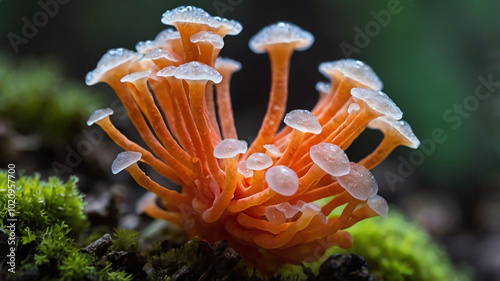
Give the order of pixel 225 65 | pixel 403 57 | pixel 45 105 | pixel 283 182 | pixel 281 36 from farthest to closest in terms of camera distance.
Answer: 1. pixel 403 57
2. pixel 45 105
3. pixel 225 65
4. pixel 281 36
5. pixel 283 182

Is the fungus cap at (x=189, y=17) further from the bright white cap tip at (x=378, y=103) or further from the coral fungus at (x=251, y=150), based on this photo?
the bright white cap tip at (x=378, y=103)

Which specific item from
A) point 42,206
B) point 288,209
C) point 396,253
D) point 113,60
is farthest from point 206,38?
point 396,253

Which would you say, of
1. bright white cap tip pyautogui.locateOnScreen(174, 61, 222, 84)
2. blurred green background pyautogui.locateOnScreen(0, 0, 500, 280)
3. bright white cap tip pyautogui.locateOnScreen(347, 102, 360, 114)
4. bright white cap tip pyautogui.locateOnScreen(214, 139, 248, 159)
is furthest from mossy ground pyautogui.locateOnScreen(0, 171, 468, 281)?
blurred green background pyautogui.locateOnScreen(0, 0, 500, 280)

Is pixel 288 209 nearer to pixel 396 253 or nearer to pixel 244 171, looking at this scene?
pixel 244 171

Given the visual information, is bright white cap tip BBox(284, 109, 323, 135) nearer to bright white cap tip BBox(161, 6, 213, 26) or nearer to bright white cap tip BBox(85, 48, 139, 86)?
bright white cap tip BBox(161, 6, 213, 26)

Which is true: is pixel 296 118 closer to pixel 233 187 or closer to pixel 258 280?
pixel 233 187

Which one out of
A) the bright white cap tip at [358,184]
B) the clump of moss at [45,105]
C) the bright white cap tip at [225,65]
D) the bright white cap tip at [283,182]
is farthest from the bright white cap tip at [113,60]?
the clump of moss at [45,105]

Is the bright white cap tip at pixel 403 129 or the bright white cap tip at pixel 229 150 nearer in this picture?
the bright white cap tip at pixel 229 150
